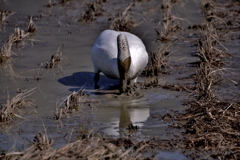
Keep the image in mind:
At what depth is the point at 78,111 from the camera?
7.68 m

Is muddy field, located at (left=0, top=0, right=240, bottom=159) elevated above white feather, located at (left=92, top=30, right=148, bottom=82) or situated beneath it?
situated beneath

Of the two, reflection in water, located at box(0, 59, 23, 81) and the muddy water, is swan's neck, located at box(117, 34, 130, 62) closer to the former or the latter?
the muddy water

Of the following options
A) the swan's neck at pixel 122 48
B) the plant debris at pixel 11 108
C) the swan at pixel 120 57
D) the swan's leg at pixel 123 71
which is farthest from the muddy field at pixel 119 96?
the swan's neck at pixel 122 48

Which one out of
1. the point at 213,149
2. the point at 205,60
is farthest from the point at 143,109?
the point at 205,60

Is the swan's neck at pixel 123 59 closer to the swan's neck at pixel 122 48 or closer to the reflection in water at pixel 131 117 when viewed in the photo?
the swan's neck at pixel 122 48

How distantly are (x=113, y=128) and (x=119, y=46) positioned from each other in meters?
1.56

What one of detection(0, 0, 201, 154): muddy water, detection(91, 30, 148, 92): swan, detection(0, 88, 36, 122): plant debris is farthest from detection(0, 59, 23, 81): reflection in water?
detection(0, 88, 36, 122): plant debris

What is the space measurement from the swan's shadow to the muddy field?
16 millimetres

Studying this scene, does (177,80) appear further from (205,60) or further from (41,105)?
(41,105)

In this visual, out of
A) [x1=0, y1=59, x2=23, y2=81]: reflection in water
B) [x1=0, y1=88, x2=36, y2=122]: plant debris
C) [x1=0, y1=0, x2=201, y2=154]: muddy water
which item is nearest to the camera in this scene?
[x1=0, y1=0, x2=201, y2=154]: muddy water

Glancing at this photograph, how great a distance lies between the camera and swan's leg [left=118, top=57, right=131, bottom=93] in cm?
832

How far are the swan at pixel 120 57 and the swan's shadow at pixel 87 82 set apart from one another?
0.18 m

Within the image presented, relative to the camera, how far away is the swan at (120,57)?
8266 mm

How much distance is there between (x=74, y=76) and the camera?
9.84 meters
